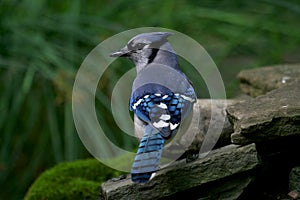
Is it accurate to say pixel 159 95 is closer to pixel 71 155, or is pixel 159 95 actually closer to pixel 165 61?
pixel 165 61

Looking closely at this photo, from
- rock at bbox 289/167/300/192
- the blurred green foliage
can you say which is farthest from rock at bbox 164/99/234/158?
the blurred green foliage

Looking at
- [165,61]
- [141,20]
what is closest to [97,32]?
[141,20]

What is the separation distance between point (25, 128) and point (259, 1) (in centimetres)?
161

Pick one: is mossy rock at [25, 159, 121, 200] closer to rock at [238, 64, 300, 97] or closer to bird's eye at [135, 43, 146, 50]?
bird's eye at [135, 43, 146, 50]

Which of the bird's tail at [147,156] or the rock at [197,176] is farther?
the rock at [197,176]

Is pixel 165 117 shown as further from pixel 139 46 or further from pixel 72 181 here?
pixel 72 181

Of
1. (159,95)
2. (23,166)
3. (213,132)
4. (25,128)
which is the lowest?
A: (23,166)

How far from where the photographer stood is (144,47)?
2.36 m

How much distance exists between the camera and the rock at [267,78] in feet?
9.74

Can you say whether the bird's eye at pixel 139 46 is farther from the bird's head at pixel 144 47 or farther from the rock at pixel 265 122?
the rock at pixel 265 122

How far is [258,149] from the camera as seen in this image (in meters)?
2.21

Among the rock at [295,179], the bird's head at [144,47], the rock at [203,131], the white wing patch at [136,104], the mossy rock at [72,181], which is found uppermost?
the bird's head at [144,47]

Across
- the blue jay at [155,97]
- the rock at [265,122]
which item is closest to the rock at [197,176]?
the rock at [265,122]

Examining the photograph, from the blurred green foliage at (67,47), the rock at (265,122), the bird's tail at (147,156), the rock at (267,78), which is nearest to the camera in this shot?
the bird's tail at (147,156)
